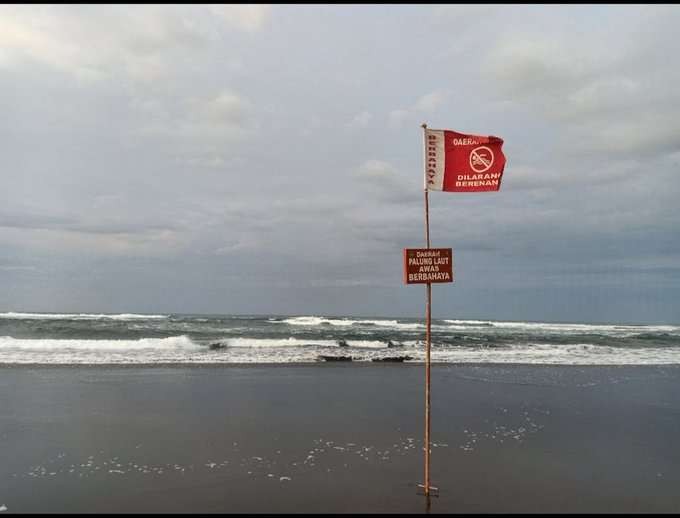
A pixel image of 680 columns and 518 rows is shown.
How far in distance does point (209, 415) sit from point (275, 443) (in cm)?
257

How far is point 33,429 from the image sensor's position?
886 centimetres


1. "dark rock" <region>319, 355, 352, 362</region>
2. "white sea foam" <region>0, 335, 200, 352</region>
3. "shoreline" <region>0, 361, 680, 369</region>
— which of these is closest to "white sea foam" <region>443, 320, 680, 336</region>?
"shoreline" <region>0, 361, 680, 369</region>

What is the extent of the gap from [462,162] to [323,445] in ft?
18.2

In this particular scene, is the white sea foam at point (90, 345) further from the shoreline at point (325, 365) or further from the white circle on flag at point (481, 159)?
the white circle on flag at point (481, 159)

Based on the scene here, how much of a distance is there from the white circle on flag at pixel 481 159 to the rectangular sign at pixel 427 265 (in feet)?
4.03

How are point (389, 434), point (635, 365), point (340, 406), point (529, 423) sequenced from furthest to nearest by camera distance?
point (635, 365), point (340, 406), point (529, 423), point (389, 434)

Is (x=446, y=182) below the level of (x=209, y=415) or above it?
above

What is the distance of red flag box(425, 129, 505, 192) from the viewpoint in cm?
619

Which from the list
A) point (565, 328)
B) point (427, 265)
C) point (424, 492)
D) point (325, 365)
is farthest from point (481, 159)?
point (565, 328)

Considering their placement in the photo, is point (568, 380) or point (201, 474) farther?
point (568, 380)

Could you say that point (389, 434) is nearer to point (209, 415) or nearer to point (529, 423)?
point (529, 423)

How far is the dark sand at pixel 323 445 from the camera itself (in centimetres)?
598

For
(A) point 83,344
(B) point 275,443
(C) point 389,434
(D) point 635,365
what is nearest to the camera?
(B) point 275,443

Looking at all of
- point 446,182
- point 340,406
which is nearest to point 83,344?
point 340,406
